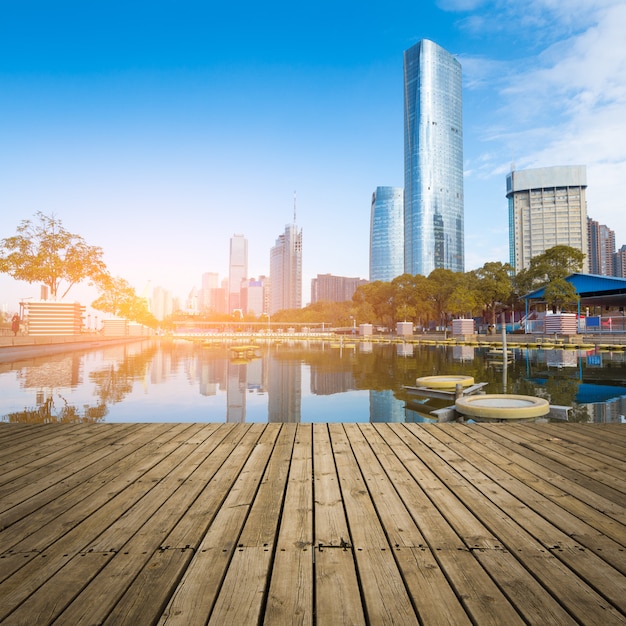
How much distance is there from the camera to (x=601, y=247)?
15625 centimetres

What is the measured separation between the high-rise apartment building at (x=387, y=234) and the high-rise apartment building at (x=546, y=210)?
39208 mm

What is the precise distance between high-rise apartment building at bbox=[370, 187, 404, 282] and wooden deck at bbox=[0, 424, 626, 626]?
505 feet

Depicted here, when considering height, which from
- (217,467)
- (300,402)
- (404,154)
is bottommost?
(300,402)

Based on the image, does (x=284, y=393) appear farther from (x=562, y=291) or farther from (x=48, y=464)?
(x=562, y=291)

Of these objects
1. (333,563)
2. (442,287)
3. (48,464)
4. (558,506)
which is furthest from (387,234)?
(333,563)

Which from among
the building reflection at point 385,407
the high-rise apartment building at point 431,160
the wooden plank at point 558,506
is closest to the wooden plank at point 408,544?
the wooden plank at point 558,506

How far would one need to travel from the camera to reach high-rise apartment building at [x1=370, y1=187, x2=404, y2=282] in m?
156

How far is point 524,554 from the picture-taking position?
2.02 m

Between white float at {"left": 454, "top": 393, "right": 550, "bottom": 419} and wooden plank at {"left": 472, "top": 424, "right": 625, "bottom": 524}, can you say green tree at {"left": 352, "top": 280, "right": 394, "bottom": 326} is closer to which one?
white float at {"left": 454, "top": 393, "right": 550, "bottom": 419}

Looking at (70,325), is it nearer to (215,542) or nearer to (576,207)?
(215,542)

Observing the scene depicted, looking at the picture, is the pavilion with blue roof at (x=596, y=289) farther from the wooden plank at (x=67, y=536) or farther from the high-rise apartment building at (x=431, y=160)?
the high-rise apartment building at (x=431, y=160)

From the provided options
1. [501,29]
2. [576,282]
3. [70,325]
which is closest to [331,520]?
[70,325]

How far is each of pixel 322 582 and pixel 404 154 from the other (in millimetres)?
144948

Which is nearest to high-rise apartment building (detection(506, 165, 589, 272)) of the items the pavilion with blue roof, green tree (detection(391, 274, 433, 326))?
green tree (detection(391, 274, 433, 326))
